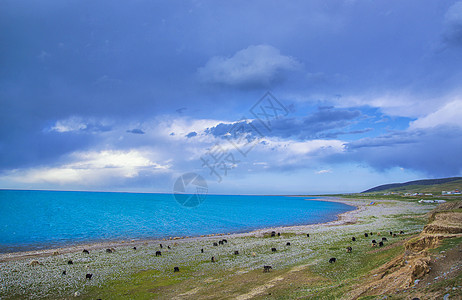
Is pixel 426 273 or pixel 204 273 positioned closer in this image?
pixel 426 273

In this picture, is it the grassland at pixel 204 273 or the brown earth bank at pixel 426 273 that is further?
the grassland at pixel 204 273

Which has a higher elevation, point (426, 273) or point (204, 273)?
point (426, 273)

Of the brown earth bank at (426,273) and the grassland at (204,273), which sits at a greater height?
the brown earth bank at (426,273)

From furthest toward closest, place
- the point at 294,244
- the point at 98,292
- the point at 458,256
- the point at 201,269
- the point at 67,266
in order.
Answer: the point at 294,244, the point at 67,266, the point at 201,269, the point at 98,292, the point at 458,256

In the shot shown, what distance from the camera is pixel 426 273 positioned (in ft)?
46.3

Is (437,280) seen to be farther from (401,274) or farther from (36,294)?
(36,294)

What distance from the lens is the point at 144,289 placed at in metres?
23.5

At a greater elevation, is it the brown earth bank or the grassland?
the brown earth bank

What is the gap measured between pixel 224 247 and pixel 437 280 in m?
32.1

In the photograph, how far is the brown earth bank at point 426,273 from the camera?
40.3 ft

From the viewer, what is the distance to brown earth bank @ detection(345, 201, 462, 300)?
1229 cm

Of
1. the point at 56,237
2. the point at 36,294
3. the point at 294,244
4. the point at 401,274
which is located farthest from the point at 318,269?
the point at 56,237

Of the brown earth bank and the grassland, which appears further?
the grassland

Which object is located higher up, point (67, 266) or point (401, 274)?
point (401, 274)
